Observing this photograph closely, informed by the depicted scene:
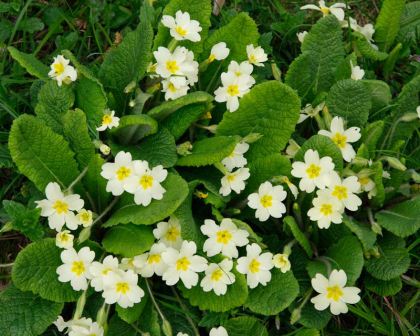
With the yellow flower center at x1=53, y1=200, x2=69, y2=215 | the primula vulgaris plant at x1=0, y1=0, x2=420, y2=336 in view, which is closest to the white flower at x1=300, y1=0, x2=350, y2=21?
the primula vulgaris plant at x1=0, y1=0, x2=420, y2=336

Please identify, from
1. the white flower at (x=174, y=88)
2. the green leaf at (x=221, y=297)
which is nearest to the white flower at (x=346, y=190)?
the green leaf at (x=221, y=297)

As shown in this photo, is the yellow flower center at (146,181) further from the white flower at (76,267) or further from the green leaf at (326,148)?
the green leaf at (326,148)

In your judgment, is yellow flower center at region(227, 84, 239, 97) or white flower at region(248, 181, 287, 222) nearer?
white flower at region(248, 181, 287, 222)

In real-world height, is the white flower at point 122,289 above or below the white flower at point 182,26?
below

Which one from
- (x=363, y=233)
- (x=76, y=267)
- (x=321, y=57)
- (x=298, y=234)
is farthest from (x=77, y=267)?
(x=321, y=57)

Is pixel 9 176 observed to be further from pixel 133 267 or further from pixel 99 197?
pixel 133 267

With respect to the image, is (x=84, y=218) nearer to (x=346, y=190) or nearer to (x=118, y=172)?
(x=118, y=172)

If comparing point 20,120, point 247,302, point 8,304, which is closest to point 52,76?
Result: point 20,120

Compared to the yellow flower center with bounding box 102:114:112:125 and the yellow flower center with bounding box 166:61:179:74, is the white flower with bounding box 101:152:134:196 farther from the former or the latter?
the yellow flower center with bounding box 166:61:179:74
